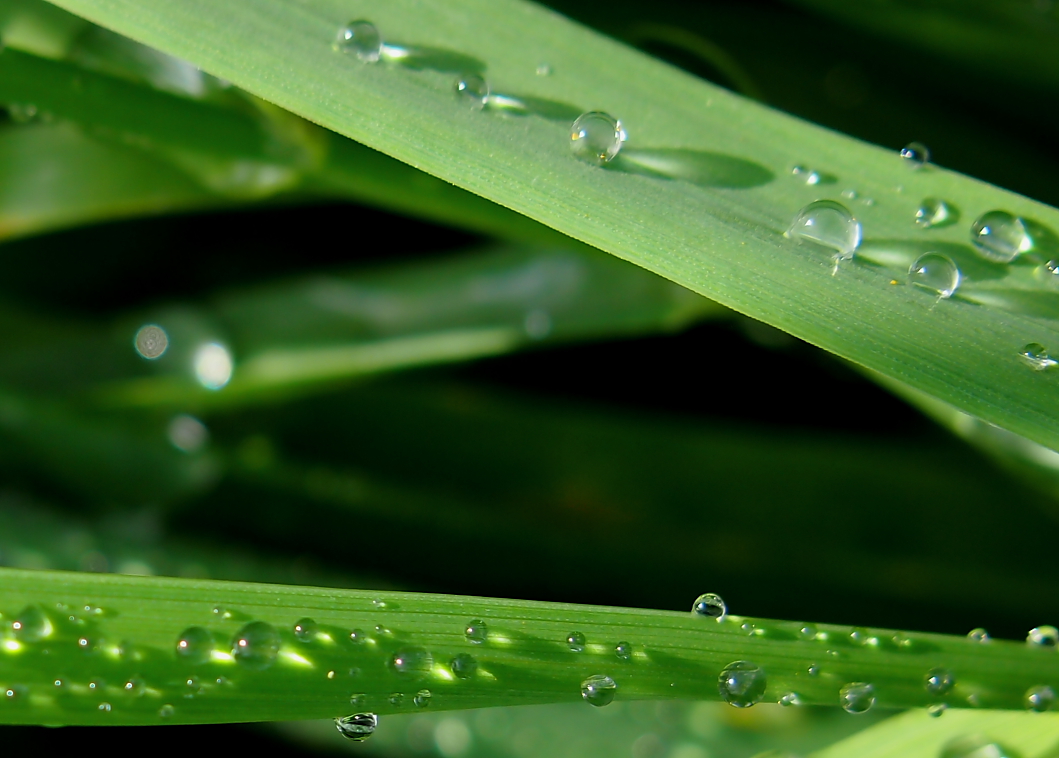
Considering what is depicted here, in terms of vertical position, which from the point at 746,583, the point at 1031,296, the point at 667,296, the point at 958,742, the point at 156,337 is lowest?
the point at 958,742

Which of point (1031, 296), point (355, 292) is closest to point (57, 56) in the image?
point (355, 292)

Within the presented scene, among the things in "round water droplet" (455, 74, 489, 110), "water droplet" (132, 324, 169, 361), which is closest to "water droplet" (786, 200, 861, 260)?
"round water droplet" (455, 74, 489, 110)

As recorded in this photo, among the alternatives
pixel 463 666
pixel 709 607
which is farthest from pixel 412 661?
pixel 709 607

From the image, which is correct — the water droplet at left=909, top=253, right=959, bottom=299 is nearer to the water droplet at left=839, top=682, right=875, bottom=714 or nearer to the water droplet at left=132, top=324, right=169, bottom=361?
the water droplet at left=839, top=682, right=875, bottom=714

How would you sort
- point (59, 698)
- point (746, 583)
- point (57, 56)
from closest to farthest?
1. point (59, 698)
2. point (57, 56)
3. point (746, 583)

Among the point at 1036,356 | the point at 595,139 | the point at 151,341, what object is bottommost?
the point at 1036,356

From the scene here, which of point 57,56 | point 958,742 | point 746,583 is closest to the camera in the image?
point 958,742

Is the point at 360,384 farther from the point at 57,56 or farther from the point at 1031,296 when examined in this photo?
the point at 1031,296

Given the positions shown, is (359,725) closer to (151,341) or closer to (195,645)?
(195,645)
